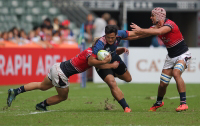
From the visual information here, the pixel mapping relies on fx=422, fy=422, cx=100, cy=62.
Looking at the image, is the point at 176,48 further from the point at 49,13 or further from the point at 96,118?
the point at 49,13

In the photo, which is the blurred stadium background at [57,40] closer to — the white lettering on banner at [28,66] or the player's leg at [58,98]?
the white lettering on banner at [28,66]

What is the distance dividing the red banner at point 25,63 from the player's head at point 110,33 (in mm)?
9333

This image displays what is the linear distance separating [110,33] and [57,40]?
10.6 m

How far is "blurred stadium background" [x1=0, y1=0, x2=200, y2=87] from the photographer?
17078 mm

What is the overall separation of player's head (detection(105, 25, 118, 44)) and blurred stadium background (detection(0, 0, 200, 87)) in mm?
7097

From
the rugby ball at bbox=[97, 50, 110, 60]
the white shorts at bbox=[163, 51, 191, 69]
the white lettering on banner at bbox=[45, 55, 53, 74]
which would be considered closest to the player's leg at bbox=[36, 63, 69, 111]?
the rugby ball at bbox=[97, 50, 110, 60]

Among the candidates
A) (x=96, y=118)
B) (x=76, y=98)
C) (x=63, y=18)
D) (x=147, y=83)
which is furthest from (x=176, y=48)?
(x=63, y=18)

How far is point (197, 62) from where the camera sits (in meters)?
18.1

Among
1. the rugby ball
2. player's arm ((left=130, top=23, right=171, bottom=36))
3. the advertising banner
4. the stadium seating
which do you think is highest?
player's arm ((left=130, top=23, right=171, bottom=36))

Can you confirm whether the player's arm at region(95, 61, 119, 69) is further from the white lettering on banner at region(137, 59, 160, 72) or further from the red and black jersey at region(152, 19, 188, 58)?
the white lettering on banner at region(137, 59, 160, 72)

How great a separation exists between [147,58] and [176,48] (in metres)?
9.27

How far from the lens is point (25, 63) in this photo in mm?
17109

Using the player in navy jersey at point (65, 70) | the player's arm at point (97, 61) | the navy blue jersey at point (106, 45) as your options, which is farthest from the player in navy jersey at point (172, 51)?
the player in navy jersey at point (65, 70)

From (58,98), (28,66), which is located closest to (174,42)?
(58,98)
